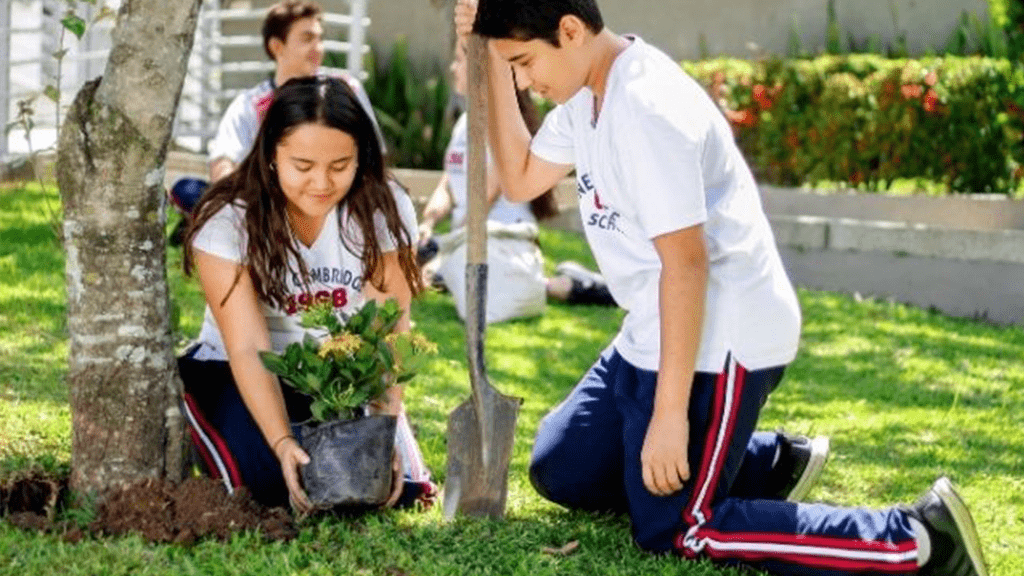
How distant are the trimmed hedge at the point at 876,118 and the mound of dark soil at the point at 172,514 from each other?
5.89 m

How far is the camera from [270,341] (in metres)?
4.78

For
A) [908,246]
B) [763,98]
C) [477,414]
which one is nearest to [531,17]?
[477,414]

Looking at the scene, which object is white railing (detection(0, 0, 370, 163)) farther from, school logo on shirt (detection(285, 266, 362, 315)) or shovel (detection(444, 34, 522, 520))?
shovel (detection(444, 34, 522, 520))

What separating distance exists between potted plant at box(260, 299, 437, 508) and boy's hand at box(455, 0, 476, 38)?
684mm

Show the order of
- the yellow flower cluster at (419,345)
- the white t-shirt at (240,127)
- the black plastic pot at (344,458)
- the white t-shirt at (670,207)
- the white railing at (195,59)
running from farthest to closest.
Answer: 1. the white railing at (195,59)
2. the white t-shirt at (240,127)
3. the yellow flower cluster at (419,345)
4. the black plastic pot at (344,458)
5. the white t-shirt at (670,207)

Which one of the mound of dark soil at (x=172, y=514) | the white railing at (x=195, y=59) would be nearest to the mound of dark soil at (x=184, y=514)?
the mound of dark soil at (x=172, y=514)

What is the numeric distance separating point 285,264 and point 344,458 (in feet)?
1.82

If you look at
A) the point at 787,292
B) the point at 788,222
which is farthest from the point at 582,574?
the point at 788,222

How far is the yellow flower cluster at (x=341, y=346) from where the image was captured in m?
4.43

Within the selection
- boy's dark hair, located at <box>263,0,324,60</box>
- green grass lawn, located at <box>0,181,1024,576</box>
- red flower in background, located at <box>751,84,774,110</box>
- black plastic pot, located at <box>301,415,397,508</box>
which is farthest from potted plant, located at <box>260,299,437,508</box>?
red flower in background, located at <box>751,84,774,110</box>

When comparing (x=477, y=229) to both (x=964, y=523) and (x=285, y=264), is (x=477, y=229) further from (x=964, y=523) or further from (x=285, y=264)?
(x=964, y=523)

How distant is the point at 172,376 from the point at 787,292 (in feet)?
→ 4.86

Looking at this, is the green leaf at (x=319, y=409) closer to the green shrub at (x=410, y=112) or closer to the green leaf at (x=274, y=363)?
the green leaf at (x=274, y=363)

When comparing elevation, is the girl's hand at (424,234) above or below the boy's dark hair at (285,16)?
below
